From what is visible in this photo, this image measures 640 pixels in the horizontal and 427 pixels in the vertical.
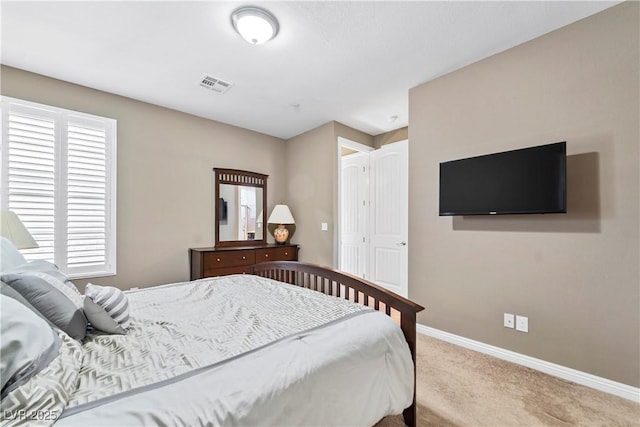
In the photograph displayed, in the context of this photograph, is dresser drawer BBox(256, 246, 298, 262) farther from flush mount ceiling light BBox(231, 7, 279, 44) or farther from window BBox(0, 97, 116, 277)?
flush mount ceiling light BBox(231, 7, 279, 44)

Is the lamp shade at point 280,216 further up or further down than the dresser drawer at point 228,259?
further up

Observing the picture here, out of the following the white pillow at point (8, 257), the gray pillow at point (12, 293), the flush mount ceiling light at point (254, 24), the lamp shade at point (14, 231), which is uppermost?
the flush mount ceiling light at point (254, 24)

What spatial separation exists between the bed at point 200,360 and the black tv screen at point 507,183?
4.63 ft

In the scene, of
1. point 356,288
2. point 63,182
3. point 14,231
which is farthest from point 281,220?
point 14,231

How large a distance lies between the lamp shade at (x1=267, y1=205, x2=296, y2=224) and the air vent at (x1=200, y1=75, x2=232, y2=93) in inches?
74.5

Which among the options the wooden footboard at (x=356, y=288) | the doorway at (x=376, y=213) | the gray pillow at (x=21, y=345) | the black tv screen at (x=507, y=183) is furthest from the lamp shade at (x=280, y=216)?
the gray pillow at (x=21, y=345)

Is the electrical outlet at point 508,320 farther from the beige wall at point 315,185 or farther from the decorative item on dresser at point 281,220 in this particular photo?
the decorative item on dresser at point 281,220

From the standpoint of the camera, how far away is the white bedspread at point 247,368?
2.72ft

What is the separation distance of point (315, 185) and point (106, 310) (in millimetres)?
3238

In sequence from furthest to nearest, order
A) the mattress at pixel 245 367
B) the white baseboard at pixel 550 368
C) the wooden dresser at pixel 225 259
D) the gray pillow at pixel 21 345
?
the wooden dresser at pixel 225 259, the white baseboard at pixel 550 368, the mattress at pixel 245 367, the gray pillow at pixel 21 345

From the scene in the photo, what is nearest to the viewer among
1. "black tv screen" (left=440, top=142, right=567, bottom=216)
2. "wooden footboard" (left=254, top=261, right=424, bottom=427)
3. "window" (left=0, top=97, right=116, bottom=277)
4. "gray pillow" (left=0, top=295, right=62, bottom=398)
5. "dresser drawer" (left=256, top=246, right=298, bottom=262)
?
"gray pillow" (left=0, top=295, right=62, bottom=398)

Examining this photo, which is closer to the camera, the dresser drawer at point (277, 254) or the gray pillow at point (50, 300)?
the gray pillow at point (50, 300)

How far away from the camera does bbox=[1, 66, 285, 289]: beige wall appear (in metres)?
2.93

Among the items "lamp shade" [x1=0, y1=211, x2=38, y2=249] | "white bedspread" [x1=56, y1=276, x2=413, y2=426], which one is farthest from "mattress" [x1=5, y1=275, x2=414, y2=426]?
"lamp shade" [x1=0, y1=211, x2=38, y2=249]
